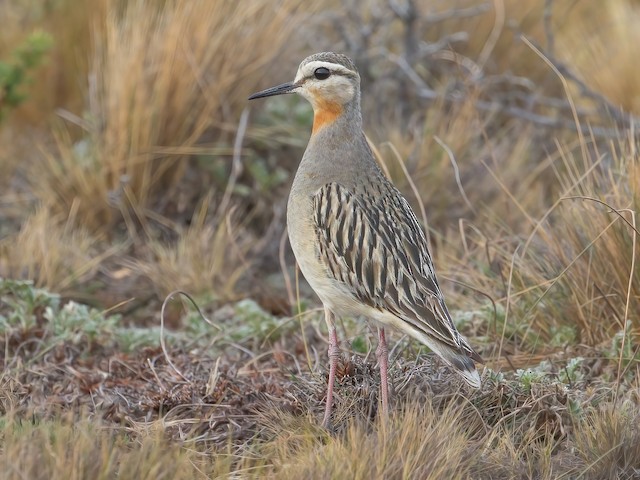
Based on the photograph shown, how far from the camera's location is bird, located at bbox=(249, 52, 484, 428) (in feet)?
14.9

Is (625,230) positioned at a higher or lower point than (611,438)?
higher

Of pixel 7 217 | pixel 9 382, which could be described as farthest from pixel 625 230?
pixel 7 217

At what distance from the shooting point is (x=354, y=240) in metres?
4.71

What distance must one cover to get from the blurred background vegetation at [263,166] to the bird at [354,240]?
0.71 metres

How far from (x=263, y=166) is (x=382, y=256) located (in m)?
3.13

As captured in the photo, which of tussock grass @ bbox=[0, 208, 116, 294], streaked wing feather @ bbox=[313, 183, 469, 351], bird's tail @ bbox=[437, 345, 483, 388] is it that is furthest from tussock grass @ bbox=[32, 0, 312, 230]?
bird's tail @ bbox=[437, 345, 483, 388]

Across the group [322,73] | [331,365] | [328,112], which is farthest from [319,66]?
[331,365]

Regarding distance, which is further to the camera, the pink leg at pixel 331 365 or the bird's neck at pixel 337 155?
the bird's neck at pixel 337 155

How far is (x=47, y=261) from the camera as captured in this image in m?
6.51

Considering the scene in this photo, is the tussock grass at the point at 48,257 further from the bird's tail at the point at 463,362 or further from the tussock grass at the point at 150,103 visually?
the bird's tail at the point at 463,362

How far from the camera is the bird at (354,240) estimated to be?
454cm

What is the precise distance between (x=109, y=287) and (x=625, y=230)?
126 inches

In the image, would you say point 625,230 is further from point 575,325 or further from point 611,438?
point 611,438

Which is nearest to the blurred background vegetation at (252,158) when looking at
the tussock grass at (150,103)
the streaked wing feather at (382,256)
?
the tussock grass at (150,103)
